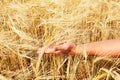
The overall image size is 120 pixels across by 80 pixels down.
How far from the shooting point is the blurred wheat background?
1.36 meters

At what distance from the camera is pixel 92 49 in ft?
4.38

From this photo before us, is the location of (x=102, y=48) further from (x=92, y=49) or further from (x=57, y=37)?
(x=57, y=37)

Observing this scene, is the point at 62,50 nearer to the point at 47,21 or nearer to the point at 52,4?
the point at 47,21

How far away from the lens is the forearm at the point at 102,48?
133 centimetres

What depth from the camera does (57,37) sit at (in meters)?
1.38

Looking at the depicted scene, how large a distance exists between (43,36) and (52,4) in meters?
0.23

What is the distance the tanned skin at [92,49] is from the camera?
1.32m

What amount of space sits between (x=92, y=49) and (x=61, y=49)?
0.11m

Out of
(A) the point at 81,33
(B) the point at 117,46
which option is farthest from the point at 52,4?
(B) the point at 117,46

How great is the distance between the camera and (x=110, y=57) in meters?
1.35

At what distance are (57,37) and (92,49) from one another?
143mm

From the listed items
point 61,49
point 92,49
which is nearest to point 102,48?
point 92,49

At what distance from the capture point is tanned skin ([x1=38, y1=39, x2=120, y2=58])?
1.32 m

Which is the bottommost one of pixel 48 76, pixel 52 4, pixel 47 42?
pixel 48 76
